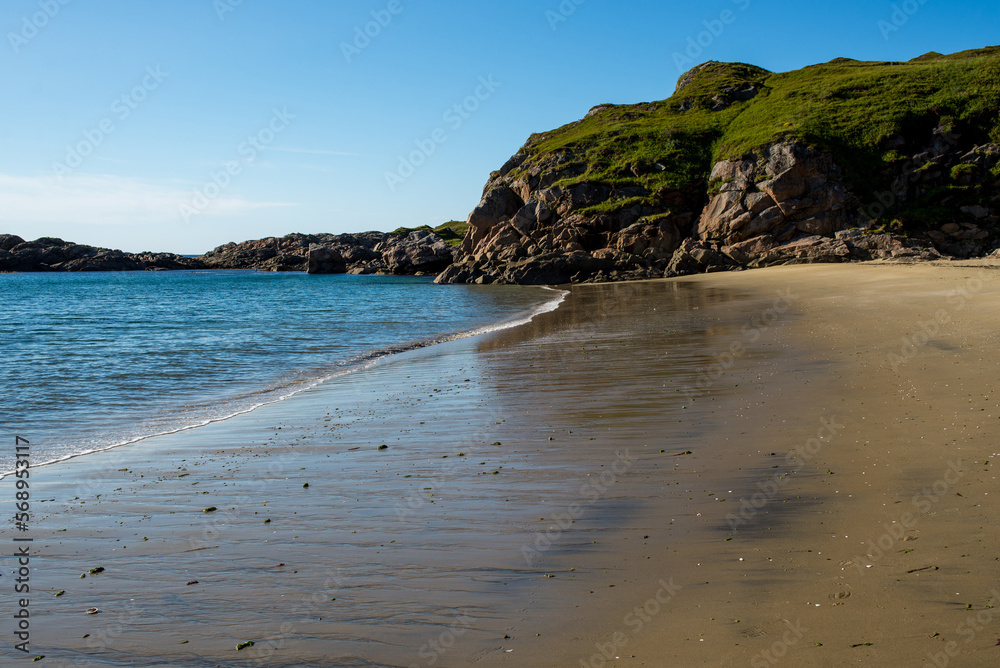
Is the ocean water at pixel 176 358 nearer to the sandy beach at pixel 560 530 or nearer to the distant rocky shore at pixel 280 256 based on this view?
the sandy beach at pixel 560 530

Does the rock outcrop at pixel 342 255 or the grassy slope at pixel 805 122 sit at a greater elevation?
A: the grassy slope at pixel 805 122

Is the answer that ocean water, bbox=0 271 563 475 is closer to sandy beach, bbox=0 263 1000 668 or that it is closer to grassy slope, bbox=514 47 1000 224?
sandy beach, bbox=0 263 1000 668

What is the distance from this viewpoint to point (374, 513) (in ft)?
18.8

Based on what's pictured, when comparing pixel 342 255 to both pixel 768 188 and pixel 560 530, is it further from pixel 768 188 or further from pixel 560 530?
pixel 560 530

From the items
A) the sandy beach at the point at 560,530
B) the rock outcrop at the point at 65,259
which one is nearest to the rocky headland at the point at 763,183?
the sandy beach at the point at 560,530

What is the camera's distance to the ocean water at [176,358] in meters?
10.8

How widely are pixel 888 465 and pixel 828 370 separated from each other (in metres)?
4.75

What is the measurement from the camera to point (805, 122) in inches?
2073

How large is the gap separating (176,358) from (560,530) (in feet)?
53.3

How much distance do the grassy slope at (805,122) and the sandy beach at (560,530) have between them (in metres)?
45.8

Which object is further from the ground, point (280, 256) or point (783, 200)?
point (280, 256)

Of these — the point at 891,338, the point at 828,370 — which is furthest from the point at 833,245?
the point at 828,370

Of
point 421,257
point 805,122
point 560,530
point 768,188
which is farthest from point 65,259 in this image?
point 560,530

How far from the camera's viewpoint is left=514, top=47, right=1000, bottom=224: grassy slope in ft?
159
